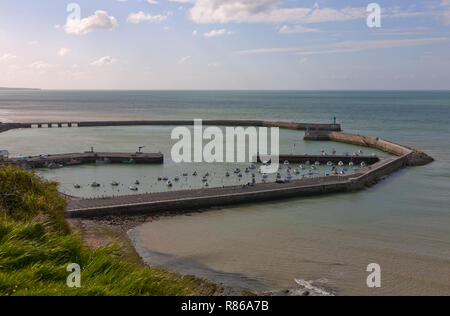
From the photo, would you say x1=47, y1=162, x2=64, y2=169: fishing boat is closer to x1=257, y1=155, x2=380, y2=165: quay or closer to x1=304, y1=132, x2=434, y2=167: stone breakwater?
x1=257, y1=155, x2=380, y2=165: quay

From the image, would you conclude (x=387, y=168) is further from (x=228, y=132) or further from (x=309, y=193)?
(x=228, y=132)

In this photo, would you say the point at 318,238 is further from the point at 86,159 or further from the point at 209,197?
the point at 86,159
